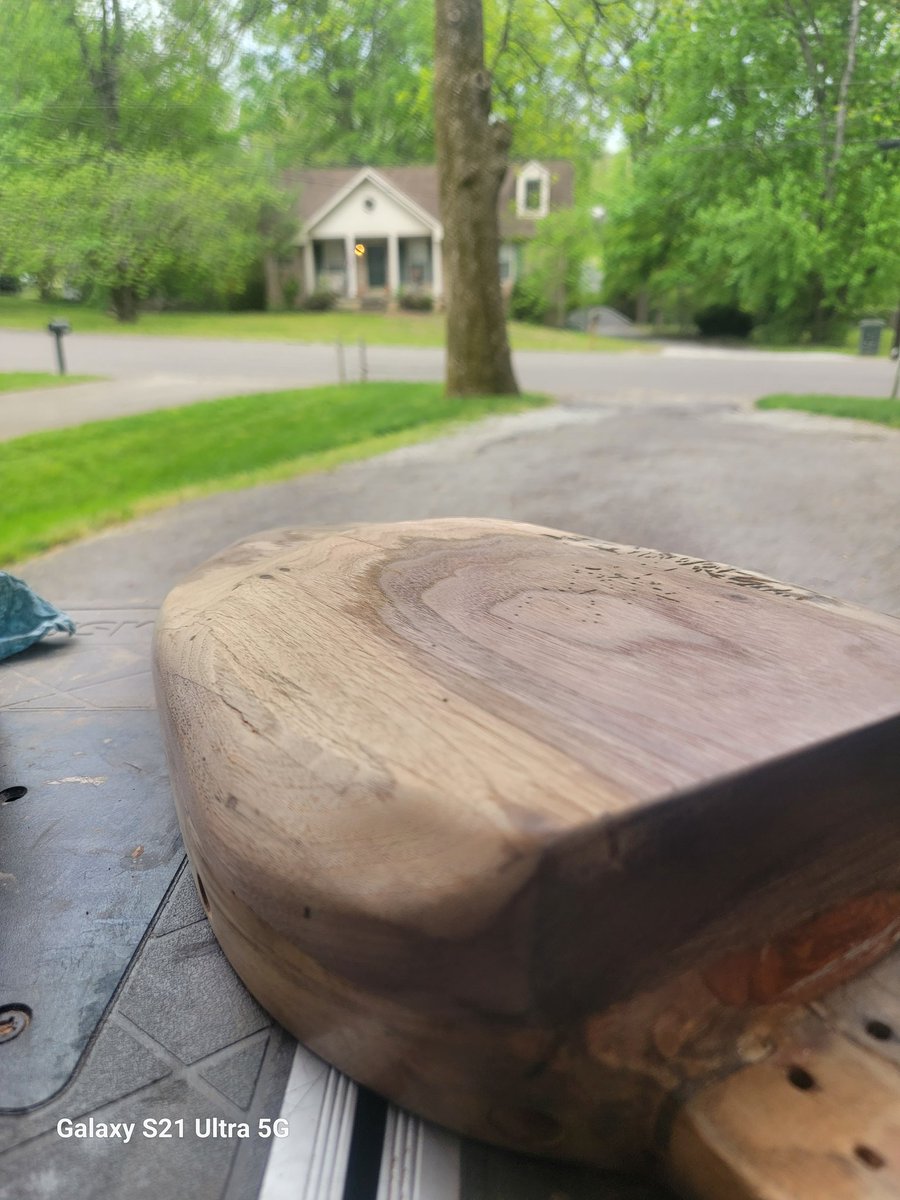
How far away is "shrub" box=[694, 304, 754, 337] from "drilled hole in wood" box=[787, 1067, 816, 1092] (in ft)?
17.2

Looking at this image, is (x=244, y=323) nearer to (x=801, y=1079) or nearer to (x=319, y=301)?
(x=319, y=301)

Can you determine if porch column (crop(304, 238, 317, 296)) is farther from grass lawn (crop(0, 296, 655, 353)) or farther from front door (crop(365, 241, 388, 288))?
front door (crop(365, 241, 388, 288))

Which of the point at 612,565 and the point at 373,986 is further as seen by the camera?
the point at 612,565

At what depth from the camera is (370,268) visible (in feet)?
17.9

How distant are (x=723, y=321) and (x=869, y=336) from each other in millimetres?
1019

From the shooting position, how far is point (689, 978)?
760mm

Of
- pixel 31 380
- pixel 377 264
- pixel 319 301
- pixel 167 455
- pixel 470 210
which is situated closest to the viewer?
pixel 31 380

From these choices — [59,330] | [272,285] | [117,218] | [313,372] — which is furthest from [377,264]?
[117,218]

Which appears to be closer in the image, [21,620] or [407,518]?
[21,620]

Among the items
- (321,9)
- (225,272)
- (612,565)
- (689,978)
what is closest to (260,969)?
(689,978)

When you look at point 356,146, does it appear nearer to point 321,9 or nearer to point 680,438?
point 321,9

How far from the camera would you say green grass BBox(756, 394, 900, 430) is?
19.8ft

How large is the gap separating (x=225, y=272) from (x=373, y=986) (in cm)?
314

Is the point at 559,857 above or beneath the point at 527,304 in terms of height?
beneath
